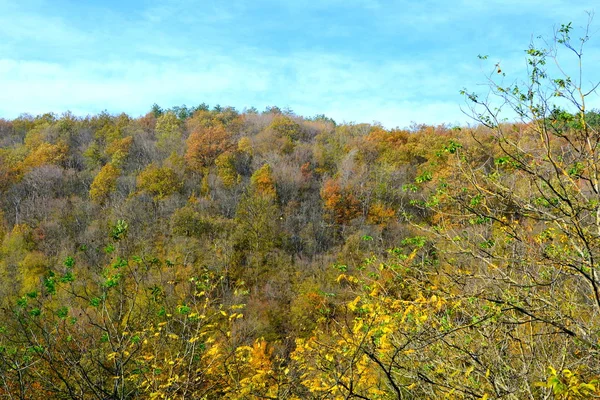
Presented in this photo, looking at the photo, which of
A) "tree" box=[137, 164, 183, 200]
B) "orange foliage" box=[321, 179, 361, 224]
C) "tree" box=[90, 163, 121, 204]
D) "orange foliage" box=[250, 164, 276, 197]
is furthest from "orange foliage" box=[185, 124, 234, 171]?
"orange foliage" box=[321, 179, 361, 224]

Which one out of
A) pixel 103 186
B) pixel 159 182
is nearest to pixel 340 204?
pixel 159 182

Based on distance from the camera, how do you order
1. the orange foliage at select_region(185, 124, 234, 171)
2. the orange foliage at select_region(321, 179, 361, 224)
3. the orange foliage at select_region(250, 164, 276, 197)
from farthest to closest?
the orange foliage at select_region(185, 124, 234, 171) < the orange foliage at select_region(250, 164, 276, 197) < the orange foliage at select_region(321, 179, 361, 224)

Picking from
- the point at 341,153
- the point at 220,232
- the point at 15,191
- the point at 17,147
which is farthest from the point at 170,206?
the point at 17,147

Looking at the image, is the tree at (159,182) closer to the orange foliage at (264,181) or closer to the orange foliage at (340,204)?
the orange foliage at (264,181)

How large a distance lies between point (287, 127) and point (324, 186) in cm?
1580

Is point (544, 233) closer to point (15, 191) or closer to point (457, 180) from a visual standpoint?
point (457, 180)

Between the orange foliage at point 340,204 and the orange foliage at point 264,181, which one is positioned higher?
the orange foliage at point 264,181

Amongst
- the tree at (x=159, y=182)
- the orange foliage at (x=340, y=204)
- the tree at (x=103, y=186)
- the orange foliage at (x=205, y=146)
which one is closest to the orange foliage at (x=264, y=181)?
the orange foliage at (x=340, y=204)

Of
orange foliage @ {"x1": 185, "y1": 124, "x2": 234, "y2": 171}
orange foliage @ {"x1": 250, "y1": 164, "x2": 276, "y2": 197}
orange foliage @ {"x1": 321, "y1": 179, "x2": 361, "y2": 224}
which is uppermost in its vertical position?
orange foliage @ {"x1": 185, "y1": 124, "x2": 234, "y2": 171}

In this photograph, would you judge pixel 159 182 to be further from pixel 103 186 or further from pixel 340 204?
pixel 340 204

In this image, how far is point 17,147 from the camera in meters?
51.8

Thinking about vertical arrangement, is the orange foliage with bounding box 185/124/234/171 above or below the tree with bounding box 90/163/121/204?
above

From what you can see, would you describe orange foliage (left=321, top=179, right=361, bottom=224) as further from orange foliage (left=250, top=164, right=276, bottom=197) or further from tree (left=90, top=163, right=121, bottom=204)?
tree (left=90, top=163, right=121, bottom=204)

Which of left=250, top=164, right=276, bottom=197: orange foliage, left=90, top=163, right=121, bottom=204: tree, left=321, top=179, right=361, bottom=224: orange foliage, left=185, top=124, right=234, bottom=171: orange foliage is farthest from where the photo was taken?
left=185, top=124, right=234, bottom=171: orange foliage
